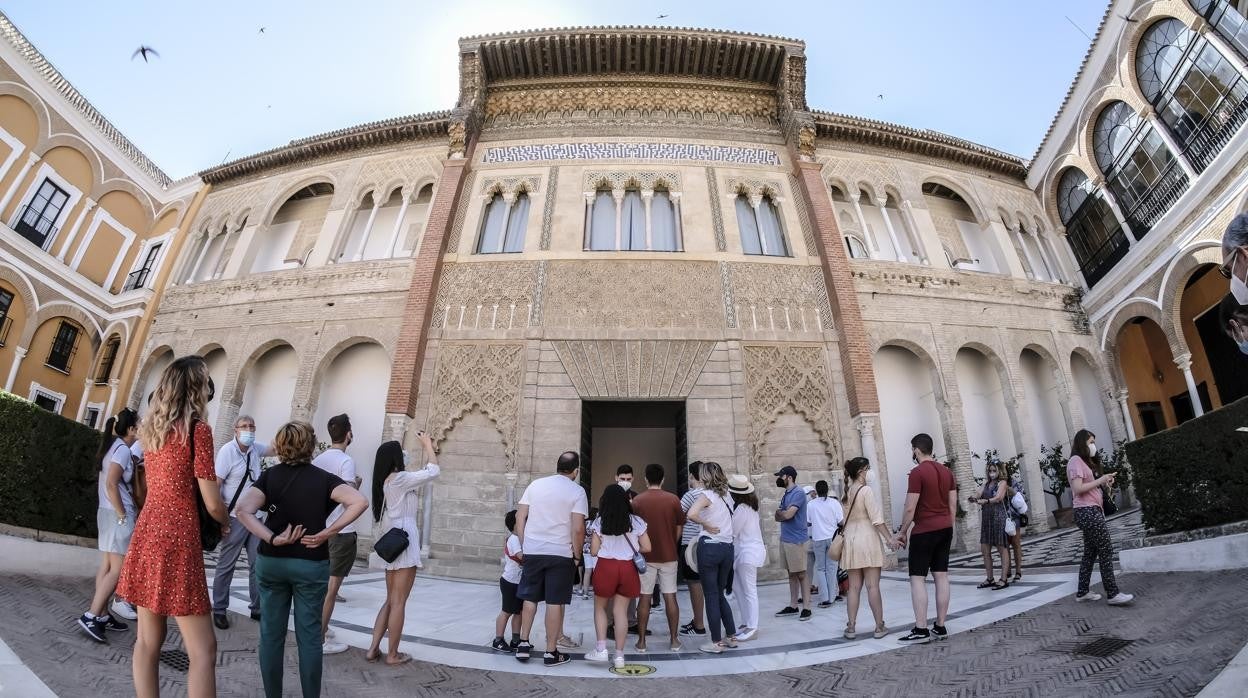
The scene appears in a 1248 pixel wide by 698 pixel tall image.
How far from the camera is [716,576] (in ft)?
15.4

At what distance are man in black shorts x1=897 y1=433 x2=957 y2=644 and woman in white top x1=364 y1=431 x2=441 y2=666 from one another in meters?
3.68

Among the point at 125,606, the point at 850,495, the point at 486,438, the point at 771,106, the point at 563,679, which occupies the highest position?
the point at 771,106

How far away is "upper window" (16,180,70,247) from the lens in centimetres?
1295

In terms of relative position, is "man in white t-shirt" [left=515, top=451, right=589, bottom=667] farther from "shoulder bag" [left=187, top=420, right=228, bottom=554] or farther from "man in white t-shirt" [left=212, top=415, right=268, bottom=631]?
"man in white t-shirt" [left=212, top=415, right=268, bottom=631]

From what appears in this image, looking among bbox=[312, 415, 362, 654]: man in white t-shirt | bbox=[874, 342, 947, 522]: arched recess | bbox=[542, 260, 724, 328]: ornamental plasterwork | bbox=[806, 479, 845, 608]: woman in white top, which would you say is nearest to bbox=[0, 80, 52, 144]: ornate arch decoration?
bbox=[542, 260, 724, 328]: ornamental plasterwork

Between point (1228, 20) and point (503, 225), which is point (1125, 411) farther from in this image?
point (503, 225)

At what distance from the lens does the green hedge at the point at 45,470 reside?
15.7 feet

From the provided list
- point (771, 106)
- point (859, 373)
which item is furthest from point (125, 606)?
point (771, 106)

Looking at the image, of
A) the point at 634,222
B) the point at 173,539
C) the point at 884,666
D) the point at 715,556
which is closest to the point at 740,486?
the point at 715,556

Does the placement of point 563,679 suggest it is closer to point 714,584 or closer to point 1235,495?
point 714,584

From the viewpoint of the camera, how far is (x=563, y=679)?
150 inches

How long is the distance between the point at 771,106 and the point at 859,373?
7.18 m

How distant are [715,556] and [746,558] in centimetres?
43


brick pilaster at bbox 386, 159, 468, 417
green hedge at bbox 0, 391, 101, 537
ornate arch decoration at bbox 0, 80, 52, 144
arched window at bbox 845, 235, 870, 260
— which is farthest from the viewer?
arched window at bbox 845, 235, 870, 260
